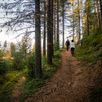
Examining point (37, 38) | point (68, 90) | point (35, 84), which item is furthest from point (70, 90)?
point (37, 38)

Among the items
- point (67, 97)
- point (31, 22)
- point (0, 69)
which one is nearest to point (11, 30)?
point (31, 22)

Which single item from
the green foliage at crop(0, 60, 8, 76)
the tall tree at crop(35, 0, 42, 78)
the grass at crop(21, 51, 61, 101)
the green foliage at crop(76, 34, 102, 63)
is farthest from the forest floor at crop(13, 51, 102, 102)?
the green foliage at crop(0, 60, 8, 76)

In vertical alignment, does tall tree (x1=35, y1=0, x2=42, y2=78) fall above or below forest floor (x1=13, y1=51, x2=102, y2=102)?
above

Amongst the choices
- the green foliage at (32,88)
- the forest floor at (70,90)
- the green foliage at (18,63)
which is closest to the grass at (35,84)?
the green foliage at (32,88)

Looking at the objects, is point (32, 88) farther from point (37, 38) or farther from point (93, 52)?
point (93, 52)

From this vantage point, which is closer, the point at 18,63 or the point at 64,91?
the point at 64,91

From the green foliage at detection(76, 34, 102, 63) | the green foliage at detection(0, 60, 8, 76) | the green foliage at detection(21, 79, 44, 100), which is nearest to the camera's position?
the green foliage at detection(21, 79, 44, 100)

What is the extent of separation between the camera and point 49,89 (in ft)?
38.6

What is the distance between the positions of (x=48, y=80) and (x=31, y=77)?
1.67 metres

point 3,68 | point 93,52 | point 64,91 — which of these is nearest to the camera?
point 64,91

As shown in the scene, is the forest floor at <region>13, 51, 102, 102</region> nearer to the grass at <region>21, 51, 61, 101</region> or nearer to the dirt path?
the dirt path

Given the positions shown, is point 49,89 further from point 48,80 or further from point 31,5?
point 31,5

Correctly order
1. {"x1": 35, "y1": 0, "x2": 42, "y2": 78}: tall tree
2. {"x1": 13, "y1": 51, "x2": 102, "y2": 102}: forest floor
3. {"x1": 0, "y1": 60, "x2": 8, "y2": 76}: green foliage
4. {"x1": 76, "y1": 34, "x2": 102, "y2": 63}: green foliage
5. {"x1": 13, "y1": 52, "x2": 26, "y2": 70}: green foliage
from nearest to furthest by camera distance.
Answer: {"x1": 13, "y1": 51, "x2": 102, "y2": 102}: forest floor
{"x1": 35, "y1": 0, "x2": 42, "y2": 78}: tall tree
{"x1": 76, "y1": 34, "x2": 102, "y2": 63}: green foliage
{"x1": 0, "y1": 60, "x2": 8, "y2": 76}: green foliage
{"x1": 13, "y1": 52, "x2": 26, "y2": 70}: green foliage

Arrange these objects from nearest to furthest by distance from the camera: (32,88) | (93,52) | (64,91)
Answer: (64,91) < (32,88) < (93,52)
